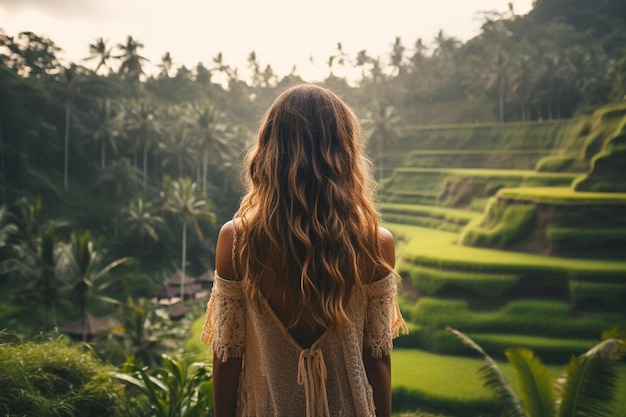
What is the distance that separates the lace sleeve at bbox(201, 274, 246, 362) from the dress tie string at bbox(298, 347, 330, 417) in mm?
159

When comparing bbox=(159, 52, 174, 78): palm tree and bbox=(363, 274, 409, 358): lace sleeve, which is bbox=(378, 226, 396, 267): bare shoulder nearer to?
bbox=(363, 274, 409, 358): lace sleeve

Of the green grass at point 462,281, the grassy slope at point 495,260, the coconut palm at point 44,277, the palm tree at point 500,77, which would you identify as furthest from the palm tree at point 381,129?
the coconut palm at point 44,277

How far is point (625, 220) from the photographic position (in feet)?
33.2

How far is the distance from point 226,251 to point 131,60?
1071 inches

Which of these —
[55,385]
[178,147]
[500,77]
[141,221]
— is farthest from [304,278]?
[500,77]

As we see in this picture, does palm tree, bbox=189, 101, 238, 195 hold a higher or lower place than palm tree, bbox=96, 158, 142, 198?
higher

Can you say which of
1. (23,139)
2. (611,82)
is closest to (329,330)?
(611,82)

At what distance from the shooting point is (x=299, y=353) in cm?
112

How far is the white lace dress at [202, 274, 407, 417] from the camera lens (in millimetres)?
1106

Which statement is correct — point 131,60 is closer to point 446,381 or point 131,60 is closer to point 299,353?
point 446,381

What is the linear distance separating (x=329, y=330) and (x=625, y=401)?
310 inches

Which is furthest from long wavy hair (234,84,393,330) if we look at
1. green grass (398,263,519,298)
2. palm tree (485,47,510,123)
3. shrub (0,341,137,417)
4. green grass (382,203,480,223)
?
palm tree (485,47,510,123)

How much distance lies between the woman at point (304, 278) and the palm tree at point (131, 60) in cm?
2704


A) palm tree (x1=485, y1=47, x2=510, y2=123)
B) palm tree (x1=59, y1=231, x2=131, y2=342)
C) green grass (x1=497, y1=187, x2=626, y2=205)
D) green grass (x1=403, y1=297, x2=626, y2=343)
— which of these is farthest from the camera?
palm tree (x1=485, y1=47, x2=510, y2=123)
